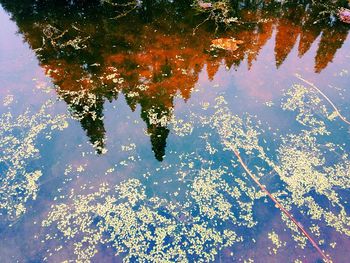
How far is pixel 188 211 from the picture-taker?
611 cm

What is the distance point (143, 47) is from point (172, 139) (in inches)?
140

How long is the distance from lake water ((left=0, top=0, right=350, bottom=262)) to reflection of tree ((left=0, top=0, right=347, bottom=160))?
52 millimetres

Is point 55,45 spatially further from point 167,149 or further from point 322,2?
point 322,2

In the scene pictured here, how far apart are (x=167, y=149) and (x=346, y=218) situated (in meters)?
3.61

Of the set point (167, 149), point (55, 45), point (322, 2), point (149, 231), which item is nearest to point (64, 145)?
point (167, 149)

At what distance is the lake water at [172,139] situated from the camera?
19.0 ft

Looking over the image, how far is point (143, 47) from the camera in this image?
957 centimetres

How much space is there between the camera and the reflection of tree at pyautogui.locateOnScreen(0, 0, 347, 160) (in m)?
8.15

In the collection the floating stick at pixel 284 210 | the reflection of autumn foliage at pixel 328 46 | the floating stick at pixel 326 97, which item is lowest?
the floating stick at pixel 284 210

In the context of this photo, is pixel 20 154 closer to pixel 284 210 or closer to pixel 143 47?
pixel 143 47

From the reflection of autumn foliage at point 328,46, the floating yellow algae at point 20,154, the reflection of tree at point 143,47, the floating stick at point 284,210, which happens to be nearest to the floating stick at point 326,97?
the reflection of autumn foliage at point 328,46

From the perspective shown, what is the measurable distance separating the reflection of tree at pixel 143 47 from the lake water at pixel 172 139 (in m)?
0.05

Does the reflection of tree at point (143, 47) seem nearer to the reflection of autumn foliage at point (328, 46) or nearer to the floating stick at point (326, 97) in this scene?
the reflection of autumn foliage at point (328, 46)

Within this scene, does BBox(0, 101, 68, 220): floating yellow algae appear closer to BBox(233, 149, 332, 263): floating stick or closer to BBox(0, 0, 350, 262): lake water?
BBox(0, 0, 350, 262): lake water
